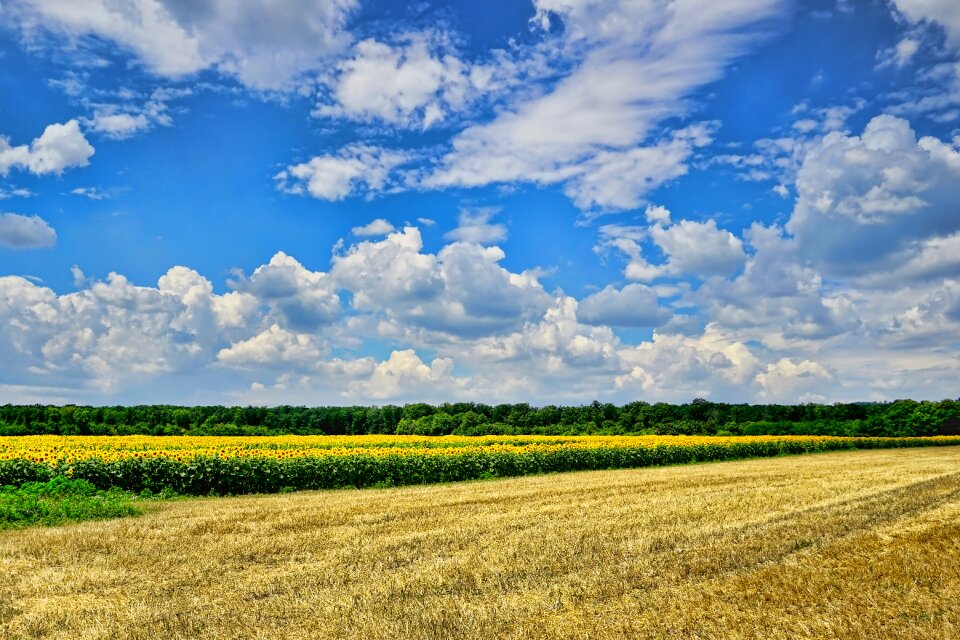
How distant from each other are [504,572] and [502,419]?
213 ft

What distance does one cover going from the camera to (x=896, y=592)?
794 centimetres

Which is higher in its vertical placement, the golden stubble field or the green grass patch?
the golden stubble field

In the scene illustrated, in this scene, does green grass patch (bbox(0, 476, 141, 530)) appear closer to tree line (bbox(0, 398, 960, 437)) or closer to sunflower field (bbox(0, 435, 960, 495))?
sunflower field (bbox(0, 435, 960, 495))

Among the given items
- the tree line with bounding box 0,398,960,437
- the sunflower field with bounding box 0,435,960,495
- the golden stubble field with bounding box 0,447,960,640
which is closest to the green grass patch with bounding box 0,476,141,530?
the golden stubble field with bounding box 0,447,960,640

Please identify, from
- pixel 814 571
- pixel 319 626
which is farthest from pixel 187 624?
pixel 814 571

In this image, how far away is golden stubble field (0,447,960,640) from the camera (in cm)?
717

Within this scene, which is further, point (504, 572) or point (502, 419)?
point (502, 419)

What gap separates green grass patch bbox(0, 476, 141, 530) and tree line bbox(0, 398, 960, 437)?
128 feet

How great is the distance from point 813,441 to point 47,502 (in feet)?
157

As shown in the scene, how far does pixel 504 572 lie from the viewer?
9195 mm

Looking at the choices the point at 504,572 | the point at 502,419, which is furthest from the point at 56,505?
the point at 502,419

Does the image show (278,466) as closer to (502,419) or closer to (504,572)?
(504,572)

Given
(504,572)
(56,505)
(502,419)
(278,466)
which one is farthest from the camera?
(502,419)

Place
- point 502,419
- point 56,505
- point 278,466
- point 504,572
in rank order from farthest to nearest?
point 502,419 < point 278,466 < point 56,505 < point 504,572
